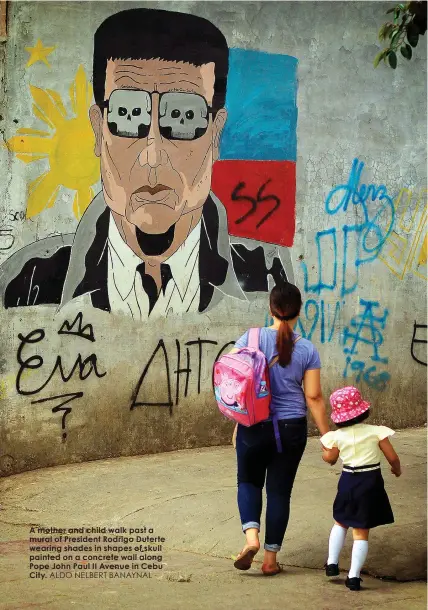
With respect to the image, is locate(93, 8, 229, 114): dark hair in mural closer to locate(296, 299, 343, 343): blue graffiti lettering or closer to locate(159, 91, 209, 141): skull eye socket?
locate(159, 91, 209, 141): skull eye socket

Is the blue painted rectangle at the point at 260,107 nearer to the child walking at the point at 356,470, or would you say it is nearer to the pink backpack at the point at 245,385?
the pink backpack at the point at 245,385

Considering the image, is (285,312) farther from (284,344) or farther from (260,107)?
(260,107)

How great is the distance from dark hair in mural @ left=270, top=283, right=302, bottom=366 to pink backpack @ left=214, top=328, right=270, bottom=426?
0.45 feet

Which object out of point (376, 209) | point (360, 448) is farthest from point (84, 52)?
point (360, 448)

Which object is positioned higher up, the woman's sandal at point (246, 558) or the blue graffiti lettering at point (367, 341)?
the blue graffiti lettering at point (367, 341)

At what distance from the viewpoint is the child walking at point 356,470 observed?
543cm

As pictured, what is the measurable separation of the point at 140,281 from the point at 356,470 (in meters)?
3.38

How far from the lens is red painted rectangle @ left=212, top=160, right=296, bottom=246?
854cm

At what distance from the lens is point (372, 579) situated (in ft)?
18.5

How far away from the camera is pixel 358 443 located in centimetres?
545

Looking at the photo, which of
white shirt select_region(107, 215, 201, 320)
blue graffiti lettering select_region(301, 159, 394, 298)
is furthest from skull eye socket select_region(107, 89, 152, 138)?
blue graffiti lettering select_region(301, 159, 394, 298)

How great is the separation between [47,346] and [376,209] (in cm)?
326

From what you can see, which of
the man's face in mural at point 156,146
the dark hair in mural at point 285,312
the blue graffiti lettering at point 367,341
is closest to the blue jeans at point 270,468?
the dark hair in mural at point 285,312

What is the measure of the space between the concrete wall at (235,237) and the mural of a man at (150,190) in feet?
0.12
